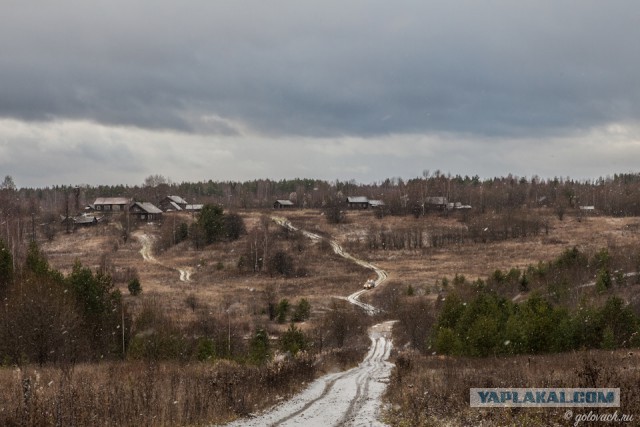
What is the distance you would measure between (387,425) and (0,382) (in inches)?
462

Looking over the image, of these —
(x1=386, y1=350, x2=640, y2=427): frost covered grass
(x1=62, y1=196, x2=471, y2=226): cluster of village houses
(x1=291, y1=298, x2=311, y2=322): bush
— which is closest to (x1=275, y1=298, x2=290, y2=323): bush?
(x1=291, y1=298, x2=311, y2=322): bush

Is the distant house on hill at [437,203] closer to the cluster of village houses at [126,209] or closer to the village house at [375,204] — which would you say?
the village house at [375,204]

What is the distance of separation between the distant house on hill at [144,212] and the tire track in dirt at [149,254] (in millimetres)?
14880

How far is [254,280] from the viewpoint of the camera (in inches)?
3246

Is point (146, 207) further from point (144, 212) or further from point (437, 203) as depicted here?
point (437, 203)

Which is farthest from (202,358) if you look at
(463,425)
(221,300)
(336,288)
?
(336,288)

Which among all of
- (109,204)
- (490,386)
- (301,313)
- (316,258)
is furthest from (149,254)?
(490,386)

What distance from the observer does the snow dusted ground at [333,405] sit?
1501cm

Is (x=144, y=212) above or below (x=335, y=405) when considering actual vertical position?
above

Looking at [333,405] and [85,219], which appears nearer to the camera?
[333,405]

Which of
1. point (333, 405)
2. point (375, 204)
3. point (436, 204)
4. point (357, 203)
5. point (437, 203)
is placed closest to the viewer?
point (333, 405)

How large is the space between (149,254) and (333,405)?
9376 cm
